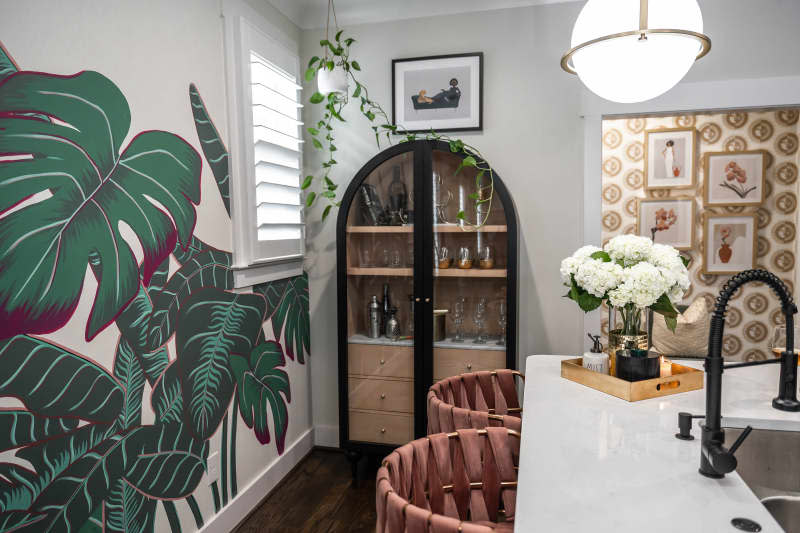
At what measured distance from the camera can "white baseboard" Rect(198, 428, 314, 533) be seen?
2.28 m

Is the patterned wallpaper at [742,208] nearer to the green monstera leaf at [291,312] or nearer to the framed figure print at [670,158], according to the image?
the framed figure print at [670,158]

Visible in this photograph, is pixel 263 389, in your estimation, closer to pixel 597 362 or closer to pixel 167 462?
pixel 167 462

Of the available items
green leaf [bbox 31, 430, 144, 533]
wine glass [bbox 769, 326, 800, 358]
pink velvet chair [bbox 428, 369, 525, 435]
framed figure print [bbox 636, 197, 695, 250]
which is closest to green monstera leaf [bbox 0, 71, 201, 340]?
green leaf [bbox 31, 430, 144, 533]

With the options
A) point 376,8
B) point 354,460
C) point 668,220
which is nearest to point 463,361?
point 354,460

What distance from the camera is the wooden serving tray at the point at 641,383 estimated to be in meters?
1.60

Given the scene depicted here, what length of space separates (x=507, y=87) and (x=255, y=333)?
1.89m

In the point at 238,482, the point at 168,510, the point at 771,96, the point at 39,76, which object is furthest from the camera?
the point at 771,96

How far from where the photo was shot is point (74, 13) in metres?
1.53

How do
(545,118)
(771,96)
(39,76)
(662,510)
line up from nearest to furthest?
(662,510)
(39,76)
(771,96)
(545,118)

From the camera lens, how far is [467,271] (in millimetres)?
2744

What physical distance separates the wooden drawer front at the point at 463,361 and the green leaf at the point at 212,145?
1.31 meters

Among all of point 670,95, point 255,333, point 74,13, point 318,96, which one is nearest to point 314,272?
point 255,333

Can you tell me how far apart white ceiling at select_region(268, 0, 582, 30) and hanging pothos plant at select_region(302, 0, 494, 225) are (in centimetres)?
8

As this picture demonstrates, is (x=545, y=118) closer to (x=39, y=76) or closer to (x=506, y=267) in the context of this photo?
(x=506, y=267)
